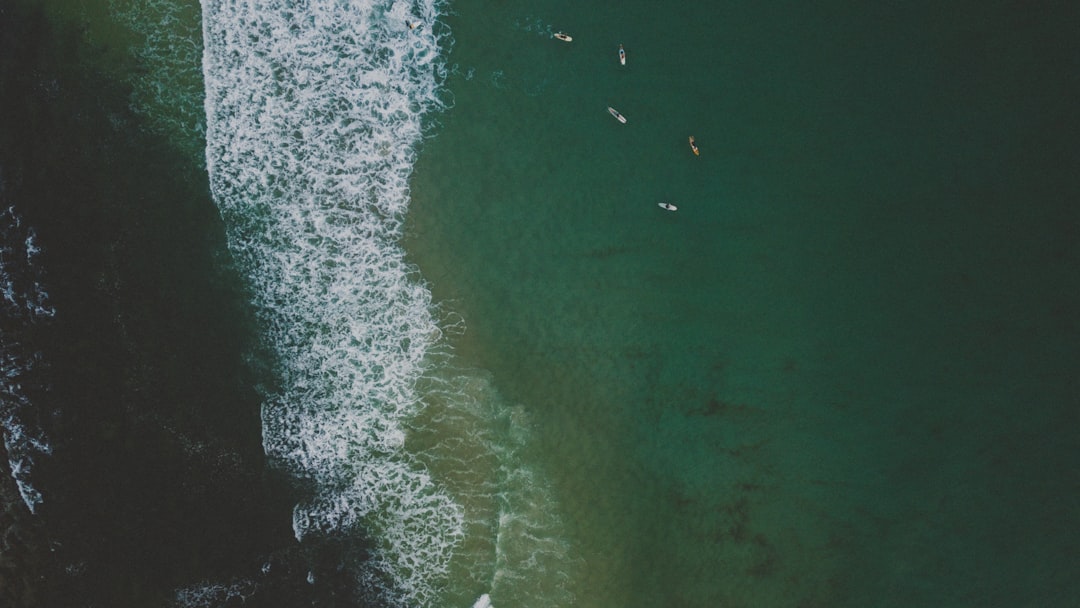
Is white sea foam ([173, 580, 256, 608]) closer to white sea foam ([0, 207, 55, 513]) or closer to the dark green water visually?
white sea foam ([0, 207, 55, 513])

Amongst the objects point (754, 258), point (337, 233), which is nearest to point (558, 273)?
point (754, 258)

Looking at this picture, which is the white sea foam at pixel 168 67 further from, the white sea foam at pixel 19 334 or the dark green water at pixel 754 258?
the dark green water at pixel 754 258

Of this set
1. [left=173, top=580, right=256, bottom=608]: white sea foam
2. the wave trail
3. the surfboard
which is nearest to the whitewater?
the wave trail

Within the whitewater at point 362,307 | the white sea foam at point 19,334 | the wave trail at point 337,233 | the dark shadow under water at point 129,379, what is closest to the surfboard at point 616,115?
the whitewater at point 362,307

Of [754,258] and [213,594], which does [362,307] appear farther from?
[754,258]

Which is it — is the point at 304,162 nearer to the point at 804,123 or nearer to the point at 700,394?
the point at 700,394
